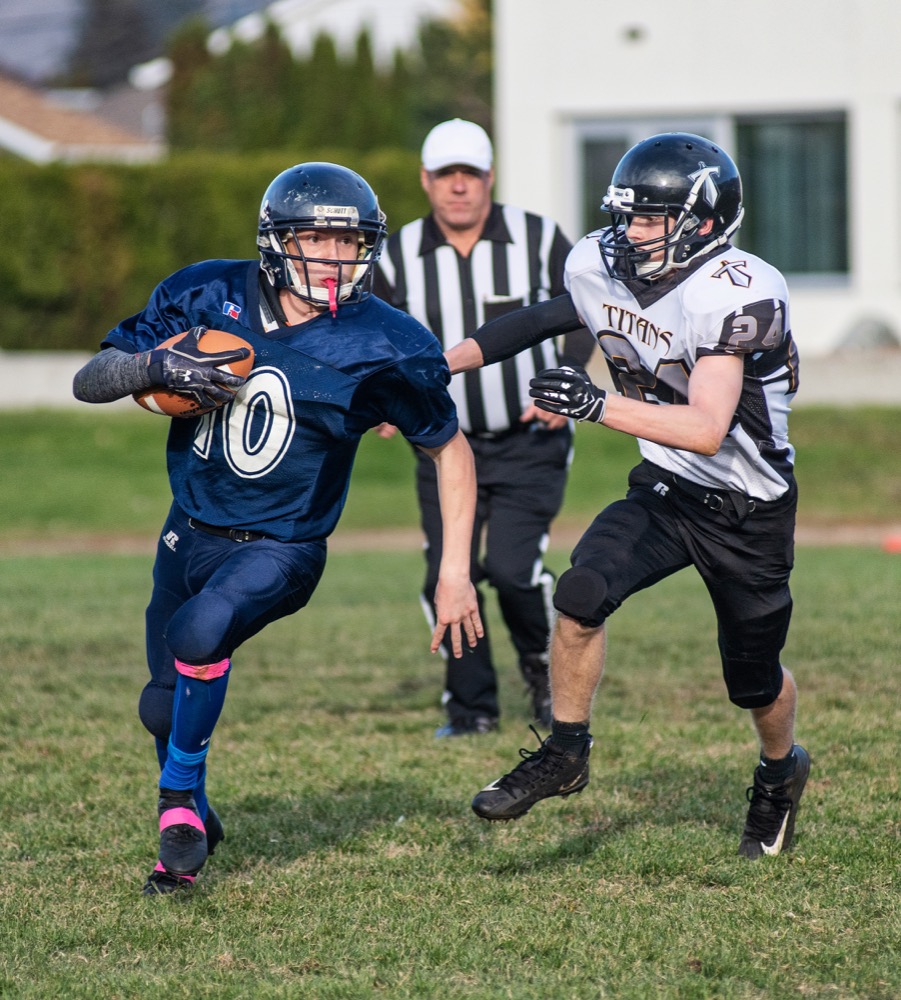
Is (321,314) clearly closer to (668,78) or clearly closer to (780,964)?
(780,964)

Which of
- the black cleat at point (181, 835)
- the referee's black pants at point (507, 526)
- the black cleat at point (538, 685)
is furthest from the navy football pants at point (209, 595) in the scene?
the black cleat at point (538, 685)

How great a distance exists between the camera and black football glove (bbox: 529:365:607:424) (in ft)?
12.3

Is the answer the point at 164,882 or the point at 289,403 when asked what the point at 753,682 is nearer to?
the point at 289,403

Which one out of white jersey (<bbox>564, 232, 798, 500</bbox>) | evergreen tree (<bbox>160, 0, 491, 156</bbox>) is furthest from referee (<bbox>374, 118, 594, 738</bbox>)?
evergreen tree (<bbox>160, 0, 491, 156</bbox>)

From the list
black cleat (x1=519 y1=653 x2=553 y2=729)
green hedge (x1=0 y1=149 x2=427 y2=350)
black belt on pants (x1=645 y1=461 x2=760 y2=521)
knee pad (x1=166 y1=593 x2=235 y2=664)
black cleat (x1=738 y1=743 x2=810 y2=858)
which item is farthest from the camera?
green hedge (x1=0 y1=149 x2=427 y2=350)

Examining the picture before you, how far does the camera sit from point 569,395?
3.75m

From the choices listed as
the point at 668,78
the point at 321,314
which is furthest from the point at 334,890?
the point at 668,78

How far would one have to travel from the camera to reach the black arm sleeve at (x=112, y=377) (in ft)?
12.7

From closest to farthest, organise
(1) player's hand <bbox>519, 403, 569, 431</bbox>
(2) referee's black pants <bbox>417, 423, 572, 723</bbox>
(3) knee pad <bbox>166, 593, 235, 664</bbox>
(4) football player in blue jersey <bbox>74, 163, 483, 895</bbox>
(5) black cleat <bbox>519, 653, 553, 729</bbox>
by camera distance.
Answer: (3) knee pad <bbox>166, 593, 235, 664</bbox> → (4) football player in blue jersey <bbox>74, 163, 483, 895</bbox> → (1) player's hand <bbox>519, 403, 569, 431</bbox> → (2) referee's black pants <bbox>417, 423, 572, 723</bbox> → (5) black cleat <bbox>519, 653, 553, 729</bbox>

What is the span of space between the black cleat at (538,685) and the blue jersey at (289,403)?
2.21 m

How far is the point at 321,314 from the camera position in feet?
13.4

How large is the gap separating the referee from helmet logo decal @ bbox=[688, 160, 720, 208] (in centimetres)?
175

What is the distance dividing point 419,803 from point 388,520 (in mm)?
8850

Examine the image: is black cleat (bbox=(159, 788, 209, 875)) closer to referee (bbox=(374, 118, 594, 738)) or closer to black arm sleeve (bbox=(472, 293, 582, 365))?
black arm sleeve (bbox=(472, 293, 582, 365))
